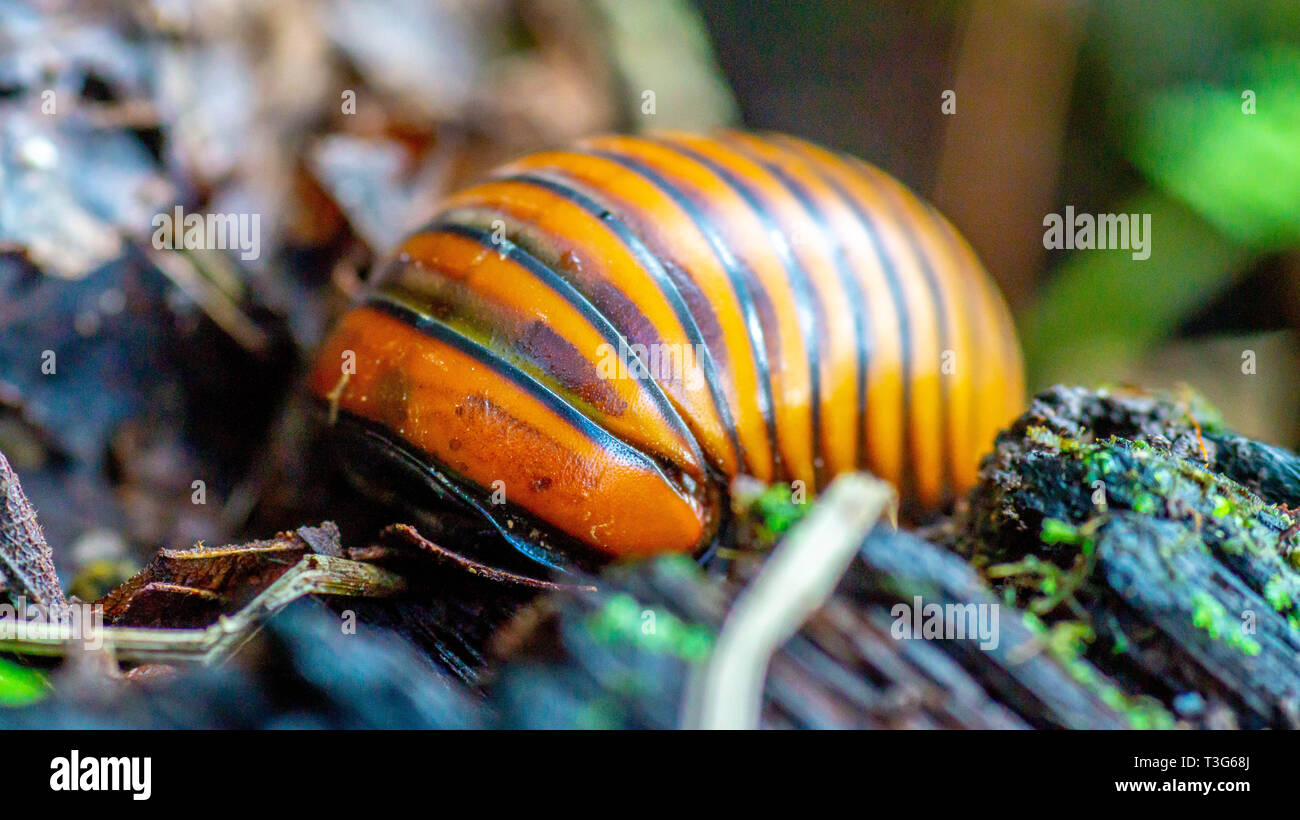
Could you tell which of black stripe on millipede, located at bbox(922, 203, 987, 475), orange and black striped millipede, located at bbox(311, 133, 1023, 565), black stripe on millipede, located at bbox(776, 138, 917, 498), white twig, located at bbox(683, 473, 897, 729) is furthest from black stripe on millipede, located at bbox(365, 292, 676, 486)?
black stripe on millipede, located at bbox(922, 203, 987, 475)

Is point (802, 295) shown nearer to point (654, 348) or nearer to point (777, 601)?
point (654, 348)

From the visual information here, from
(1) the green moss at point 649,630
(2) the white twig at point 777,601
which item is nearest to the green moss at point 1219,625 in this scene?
(2) the white twig at point 777,601

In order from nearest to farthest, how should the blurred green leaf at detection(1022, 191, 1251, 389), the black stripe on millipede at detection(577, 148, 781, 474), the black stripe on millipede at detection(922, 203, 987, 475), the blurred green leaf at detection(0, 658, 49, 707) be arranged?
the blurred green leaf at detection(0, 658, 49, 707) < the black stripe on millipede at detection(577, 148, 781, 474) < the black stripe on millipede at detection(922, 203, 987, 475) < the blurred green leaf at detection(1022, 191, 1251, 389)

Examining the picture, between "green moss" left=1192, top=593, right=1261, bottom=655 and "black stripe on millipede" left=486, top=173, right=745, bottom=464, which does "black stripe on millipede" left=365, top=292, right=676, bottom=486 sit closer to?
"black stripe on millipede" left=486, top=173, right=745, bottom=464

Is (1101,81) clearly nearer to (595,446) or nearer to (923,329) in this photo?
(923,329)
